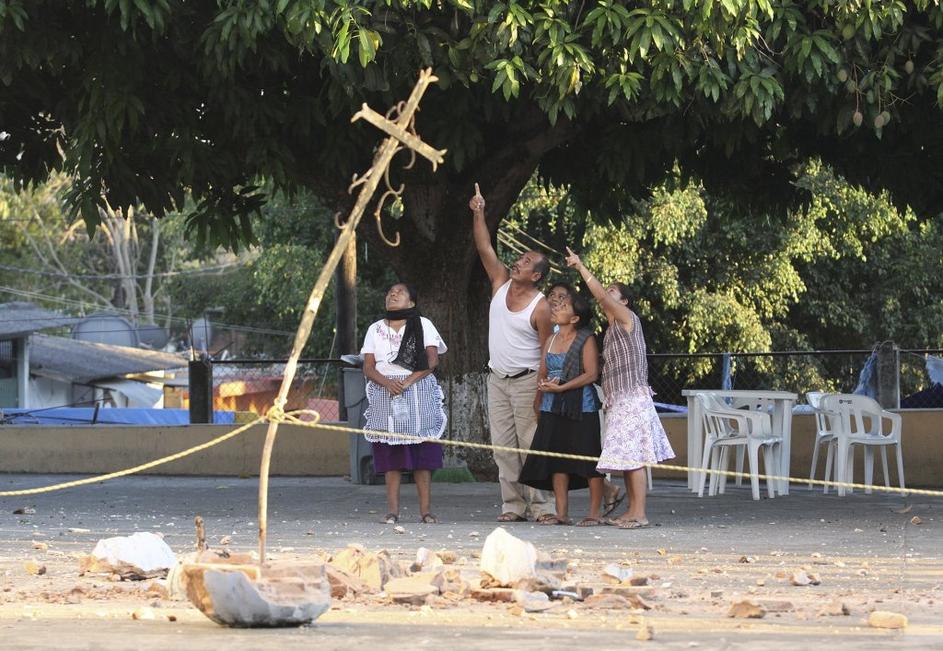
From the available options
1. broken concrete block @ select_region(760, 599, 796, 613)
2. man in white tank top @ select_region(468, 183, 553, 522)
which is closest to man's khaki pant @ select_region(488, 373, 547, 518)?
man in white tank top @ select_region(468, 183, 553, 522)

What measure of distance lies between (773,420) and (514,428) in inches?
126

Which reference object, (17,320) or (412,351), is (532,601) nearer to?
(412,351)

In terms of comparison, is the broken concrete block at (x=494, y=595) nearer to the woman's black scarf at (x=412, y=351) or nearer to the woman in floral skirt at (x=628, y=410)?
the woman in floral skirt at (x=628, y=410)

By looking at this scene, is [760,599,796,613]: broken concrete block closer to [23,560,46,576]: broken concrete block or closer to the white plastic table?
[23,560,46,576]: broken concrete block

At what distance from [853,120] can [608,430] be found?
2.70 m

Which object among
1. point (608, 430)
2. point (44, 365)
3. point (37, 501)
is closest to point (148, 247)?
point (44, 365)

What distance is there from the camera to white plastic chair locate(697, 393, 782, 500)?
479 inches

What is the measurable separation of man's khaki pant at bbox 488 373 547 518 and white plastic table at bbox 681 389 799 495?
253 centimetres

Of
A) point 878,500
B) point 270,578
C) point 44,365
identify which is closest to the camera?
point 270,578

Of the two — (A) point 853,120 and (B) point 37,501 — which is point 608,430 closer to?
(A) point 853,120

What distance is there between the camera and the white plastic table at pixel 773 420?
1261 cm

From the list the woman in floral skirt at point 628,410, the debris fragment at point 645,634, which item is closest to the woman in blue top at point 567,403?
the woman in floral skirt at point 628,410

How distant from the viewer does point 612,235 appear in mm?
22797

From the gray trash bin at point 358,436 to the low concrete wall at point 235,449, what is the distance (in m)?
1.18
